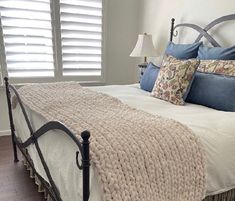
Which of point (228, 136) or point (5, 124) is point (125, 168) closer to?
point (228, 136)

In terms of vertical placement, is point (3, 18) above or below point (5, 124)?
above

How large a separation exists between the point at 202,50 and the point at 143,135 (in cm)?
150

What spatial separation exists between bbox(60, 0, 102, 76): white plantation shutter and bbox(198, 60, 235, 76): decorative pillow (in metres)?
1.81

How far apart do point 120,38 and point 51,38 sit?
1063 mm

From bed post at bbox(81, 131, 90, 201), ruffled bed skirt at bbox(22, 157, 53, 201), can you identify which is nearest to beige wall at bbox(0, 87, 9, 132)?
ruffled bed skirt at bbox(22, 157, 53, 201)

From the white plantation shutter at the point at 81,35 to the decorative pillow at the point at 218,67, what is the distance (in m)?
1.81

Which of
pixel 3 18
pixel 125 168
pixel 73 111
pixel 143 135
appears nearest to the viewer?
pixel 125 168

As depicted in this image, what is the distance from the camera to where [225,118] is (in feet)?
5.25

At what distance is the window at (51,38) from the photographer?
307cm

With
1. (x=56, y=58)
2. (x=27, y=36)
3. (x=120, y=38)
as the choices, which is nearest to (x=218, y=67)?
(x=120, y=38)

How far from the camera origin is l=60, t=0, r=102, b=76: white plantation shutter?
3.29m

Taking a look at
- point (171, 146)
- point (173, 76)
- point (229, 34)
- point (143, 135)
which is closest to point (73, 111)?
point (143, 135)

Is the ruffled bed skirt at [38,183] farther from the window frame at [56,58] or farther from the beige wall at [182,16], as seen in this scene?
the beige wall at [182,16]

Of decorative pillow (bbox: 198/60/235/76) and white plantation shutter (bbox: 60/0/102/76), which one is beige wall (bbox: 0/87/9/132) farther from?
decorative pillow (bbox: 198/60/235/76)
